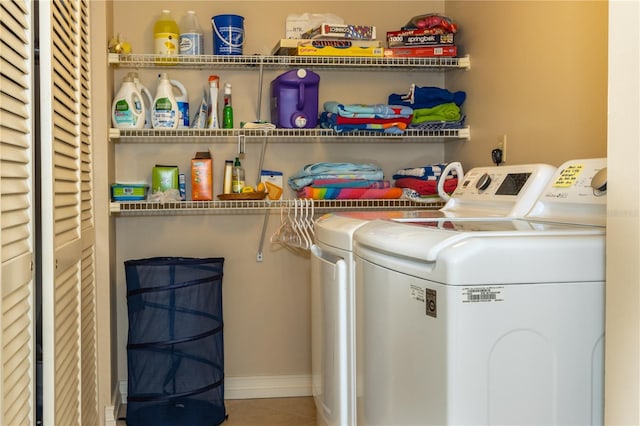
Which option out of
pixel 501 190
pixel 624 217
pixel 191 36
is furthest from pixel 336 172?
pixel 624 217

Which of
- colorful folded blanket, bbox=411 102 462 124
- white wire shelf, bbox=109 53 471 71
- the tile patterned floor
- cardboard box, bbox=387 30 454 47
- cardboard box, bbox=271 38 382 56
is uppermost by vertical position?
cardboard box, bbox=387 30 454 47

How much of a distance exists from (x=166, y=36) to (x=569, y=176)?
2.05 m

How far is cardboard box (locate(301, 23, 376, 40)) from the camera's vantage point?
3.24 m

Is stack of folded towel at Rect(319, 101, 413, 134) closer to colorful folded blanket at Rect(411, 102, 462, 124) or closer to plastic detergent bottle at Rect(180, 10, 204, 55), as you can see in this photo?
colorful folded blanket at Rect(411, 102, 462, 124)

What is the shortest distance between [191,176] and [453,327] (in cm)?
224

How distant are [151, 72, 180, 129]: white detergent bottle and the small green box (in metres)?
0.21

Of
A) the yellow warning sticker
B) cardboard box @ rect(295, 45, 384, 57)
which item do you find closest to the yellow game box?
cardboard box @ rect(295, 45, 384, 57)

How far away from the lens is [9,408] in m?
1.57

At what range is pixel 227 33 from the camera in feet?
10.8

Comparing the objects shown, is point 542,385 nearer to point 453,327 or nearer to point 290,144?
point 453,327

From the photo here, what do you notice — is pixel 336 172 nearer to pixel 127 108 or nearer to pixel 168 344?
pixel 127 108

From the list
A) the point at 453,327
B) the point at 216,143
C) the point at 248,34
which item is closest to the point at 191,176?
the point at 216,143

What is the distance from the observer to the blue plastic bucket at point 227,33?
328 centimetres

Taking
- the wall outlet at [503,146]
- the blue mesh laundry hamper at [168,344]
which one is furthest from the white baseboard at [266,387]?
the wall outlet at [503,146]
